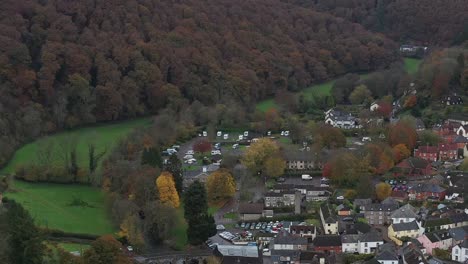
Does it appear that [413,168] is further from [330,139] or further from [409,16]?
[409,16]

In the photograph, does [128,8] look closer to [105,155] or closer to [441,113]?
[105,155]

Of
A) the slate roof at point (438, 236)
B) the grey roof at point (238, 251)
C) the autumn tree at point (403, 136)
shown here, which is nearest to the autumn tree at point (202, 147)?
the autumn tree at point (403, 136)

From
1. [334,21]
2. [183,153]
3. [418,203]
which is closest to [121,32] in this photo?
[183,153]

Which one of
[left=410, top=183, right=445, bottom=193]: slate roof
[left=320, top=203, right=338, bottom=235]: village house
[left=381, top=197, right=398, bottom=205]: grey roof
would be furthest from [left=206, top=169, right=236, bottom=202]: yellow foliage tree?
[left=410, top=183, right=445, bottom=193]: slate roof

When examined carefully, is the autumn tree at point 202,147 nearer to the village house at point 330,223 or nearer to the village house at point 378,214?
the village house at point 330,223

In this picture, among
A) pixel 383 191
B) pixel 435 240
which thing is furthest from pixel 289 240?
pixel 383 191

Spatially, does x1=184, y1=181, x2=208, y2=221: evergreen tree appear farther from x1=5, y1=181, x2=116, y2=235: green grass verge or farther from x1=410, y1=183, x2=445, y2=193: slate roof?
x1=410, y1=183, x2=445, y2=193: slate roof
